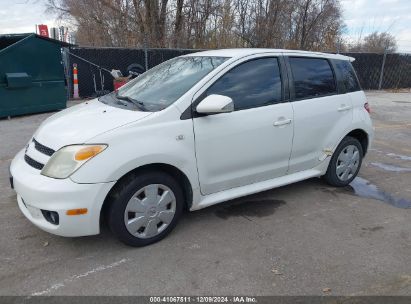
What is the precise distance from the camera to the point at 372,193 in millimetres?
4941

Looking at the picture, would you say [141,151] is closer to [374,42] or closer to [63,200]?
[63,200]

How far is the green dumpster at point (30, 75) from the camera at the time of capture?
874 cm

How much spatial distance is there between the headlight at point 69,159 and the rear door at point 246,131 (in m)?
0.95

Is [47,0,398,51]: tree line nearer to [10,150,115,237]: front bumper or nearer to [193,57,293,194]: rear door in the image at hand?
[193,57,293,194]: rear door

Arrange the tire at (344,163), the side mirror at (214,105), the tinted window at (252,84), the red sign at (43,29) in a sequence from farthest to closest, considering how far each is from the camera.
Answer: the red sign at (43,29) < the tire at (344,163) < the tinted window at (252,84) < the side mirror at (214,105)

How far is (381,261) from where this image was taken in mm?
3320

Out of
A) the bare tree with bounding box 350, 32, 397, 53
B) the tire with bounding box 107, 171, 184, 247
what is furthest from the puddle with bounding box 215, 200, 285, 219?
the bare tree with bounding box 350, 32, 397, 53

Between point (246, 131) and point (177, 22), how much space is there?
48.0 ft

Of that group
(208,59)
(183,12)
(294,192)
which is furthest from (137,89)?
(183,12)

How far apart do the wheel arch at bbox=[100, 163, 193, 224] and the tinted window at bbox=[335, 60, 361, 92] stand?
101 inches

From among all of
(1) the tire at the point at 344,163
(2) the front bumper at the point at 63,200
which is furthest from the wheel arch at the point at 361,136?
(2) the front bumper at the point at 63,200

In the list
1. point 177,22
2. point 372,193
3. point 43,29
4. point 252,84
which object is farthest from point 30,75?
point 43,29

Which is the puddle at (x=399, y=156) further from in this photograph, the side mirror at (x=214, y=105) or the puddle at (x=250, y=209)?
the side mirror at (x=214, y=105)

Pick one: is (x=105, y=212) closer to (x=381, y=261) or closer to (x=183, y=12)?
(x=381, y=261)
